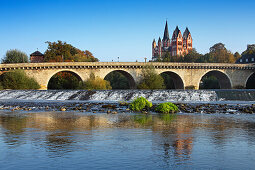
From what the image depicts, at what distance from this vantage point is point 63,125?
53.6 ft

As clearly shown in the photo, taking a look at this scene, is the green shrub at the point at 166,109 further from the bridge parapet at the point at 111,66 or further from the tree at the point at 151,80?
the bridge parapet at the point at 111,66

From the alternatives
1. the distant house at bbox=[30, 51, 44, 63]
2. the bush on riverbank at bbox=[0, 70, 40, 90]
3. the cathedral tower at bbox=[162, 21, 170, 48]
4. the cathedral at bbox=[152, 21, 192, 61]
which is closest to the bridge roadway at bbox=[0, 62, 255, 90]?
the bush on riverbank at bbox=[0, 70, 40, 90]

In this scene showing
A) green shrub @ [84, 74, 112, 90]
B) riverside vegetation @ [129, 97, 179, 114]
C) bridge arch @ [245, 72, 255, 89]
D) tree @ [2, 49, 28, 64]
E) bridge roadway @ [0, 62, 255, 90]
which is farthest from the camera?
tree @ [2, 49, 28, 64]

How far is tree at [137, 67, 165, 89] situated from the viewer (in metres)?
55.2

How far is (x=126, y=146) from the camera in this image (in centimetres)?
1123

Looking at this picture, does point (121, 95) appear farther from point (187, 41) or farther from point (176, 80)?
point (187, 41)

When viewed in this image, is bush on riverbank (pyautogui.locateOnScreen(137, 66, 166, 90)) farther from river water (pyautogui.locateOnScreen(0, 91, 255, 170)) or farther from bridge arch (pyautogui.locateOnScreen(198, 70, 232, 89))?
river water (pyautogui.locateOnScreen(0, 91, 255, 170))

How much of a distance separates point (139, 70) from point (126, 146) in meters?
47.8

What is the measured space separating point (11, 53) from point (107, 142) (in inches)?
2557

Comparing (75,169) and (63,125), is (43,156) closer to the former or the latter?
(75,169)

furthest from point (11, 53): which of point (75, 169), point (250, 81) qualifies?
point (75, 169)

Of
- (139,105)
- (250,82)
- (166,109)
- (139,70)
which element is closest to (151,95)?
(139,105)

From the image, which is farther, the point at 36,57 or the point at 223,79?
the point at 36,57

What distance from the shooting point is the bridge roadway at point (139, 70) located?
54.0m
